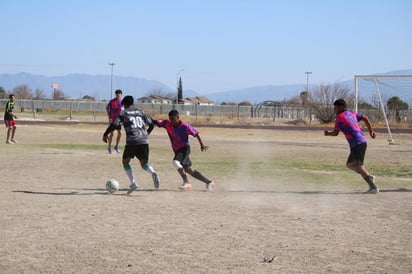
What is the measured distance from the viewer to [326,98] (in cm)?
5634

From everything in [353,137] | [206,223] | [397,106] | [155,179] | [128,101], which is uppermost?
[397,106]

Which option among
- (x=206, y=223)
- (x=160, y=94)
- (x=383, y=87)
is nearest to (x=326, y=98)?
(x=383, y=87)

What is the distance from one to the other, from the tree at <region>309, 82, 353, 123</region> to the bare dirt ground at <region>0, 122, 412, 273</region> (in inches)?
1551

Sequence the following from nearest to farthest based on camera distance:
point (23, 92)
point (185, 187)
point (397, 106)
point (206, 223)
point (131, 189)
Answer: point (206, 223), point (131, 189), point (185, 187), point (397, 106), point (23, 92)

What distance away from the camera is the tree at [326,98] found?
54.0 m

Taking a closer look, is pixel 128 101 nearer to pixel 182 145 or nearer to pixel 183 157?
pixel 182 145

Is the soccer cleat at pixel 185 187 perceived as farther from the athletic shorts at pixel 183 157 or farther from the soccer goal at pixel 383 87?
the soccer goal at pixel 383 87

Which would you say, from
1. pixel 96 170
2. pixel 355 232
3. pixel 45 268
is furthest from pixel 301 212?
pixel 96 170

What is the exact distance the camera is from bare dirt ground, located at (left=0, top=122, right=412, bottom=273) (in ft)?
20.5

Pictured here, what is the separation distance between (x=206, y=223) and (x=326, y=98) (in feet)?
162

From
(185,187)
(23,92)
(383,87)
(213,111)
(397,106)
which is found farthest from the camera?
(23,92)

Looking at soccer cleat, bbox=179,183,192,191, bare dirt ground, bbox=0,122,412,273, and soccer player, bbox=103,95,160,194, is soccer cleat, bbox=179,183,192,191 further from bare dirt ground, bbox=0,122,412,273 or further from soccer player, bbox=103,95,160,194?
soccer player, bbox=103,95,160,194

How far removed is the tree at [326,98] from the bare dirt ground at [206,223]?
39386 millimetres

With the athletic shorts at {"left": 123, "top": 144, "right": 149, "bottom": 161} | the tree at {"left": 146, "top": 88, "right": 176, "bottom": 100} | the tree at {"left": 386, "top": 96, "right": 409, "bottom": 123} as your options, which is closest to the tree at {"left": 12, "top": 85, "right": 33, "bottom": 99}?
the tree at {"left": 146, "top": 88, "right": 176, "bottom": 100}
